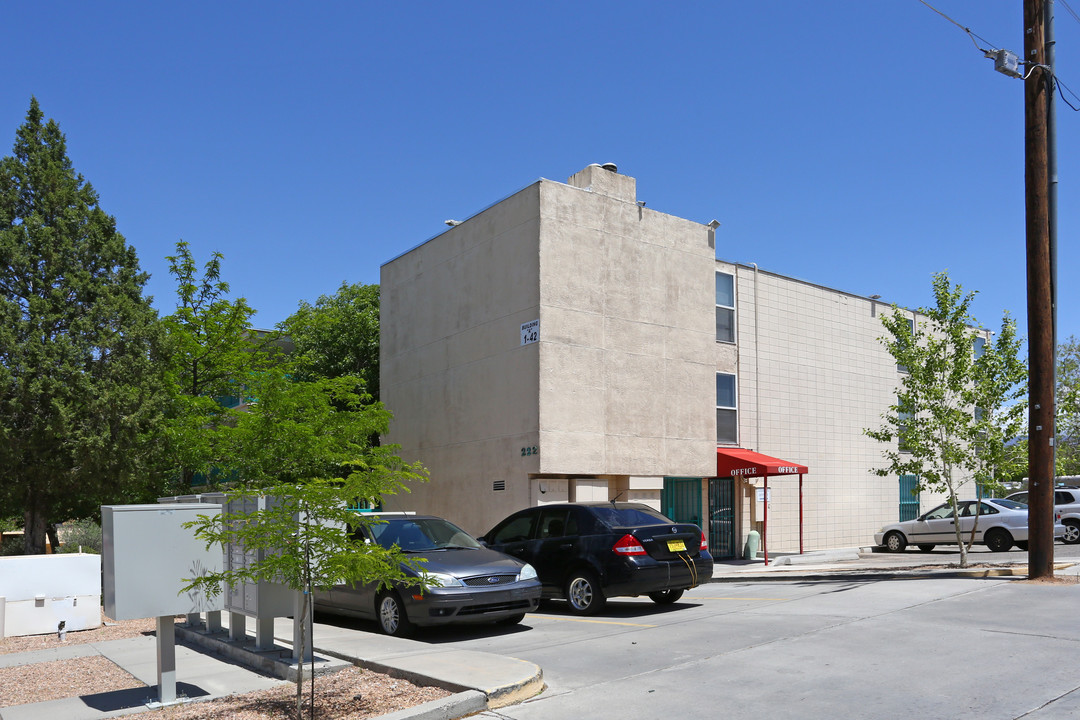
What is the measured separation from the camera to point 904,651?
8938 millimetres

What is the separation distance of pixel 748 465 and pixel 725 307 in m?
4.93

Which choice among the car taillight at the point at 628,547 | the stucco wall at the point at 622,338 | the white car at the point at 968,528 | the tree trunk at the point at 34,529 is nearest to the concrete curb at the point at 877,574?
the stucco wall at the point at 622,338

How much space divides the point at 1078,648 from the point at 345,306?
2851 centimetres

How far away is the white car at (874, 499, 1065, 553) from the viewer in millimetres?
24312

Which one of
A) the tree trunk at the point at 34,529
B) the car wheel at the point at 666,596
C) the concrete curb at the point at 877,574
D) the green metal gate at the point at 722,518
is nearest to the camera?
the car wheel at the point at 666,596

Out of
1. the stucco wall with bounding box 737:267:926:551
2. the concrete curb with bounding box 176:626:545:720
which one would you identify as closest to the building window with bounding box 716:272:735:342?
the stucco wall with bounding box 737:267:926:551

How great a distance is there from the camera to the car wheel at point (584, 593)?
41.4ft

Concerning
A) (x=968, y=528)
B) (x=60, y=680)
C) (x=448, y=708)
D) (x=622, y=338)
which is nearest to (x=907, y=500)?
(x=968, y=528)

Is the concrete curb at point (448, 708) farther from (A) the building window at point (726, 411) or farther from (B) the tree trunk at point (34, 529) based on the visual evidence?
(A) the building window at point (726, 411)

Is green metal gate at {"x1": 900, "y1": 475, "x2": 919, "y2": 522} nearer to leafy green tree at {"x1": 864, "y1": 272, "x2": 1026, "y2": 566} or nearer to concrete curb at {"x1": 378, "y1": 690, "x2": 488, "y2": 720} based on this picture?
leafy green tree at {"x1": 864, "y1": 272, "x2": 1026, "y2": 566}

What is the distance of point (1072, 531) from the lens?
1092 inches

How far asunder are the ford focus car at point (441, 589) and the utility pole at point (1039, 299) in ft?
29.6

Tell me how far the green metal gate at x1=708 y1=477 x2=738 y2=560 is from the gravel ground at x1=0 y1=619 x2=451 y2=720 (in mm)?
18159

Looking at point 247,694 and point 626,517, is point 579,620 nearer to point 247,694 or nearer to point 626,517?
point 626,517
